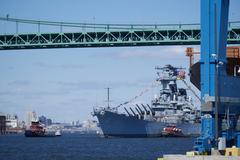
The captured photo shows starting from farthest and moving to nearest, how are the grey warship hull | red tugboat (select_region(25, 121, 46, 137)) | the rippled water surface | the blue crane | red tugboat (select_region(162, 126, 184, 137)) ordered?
red tugboat (select_region(25, 121, 46, 137)), red tugboat (select_region(162, 126, 184, 137)), the grey warship hull, the rippled water surface, the blue crane

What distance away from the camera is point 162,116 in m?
147

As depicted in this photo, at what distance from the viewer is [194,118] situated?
148250 mm

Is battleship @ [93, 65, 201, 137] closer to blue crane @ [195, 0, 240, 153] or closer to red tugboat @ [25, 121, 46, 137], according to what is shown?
red tugboat @ [25, 121, 46, 137]

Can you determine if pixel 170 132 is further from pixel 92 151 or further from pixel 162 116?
pixel 92 151

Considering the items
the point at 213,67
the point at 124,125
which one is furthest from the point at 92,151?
the point at 124,125

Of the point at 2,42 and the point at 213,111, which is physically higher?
the point at 2,42

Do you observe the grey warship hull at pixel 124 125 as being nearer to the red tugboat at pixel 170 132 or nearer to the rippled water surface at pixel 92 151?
the red tugboat at pixel 170 132

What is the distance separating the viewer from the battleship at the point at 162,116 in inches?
5094

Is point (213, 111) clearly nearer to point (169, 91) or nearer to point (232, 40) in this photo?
point (232, 40)

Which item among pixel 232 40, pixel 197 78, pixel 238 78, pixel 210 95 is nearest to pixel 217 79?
pixel 210 95

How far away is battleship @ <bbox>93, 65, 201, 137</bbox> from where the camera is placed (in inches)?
5094

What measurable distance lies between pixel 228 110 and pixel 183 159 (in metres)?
8.26

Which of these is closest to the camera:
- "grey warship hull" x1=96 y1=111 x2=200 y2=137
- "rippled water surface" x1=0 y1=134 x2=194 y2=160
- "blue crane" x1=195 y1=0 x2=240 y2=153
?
"blue crane" x1=195 y1=0 x2=240 y2=153

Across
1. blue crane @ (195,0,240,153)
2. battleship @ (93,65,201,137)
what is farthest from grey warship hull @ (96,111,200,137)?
blue crane @ (195,0,240,153)
